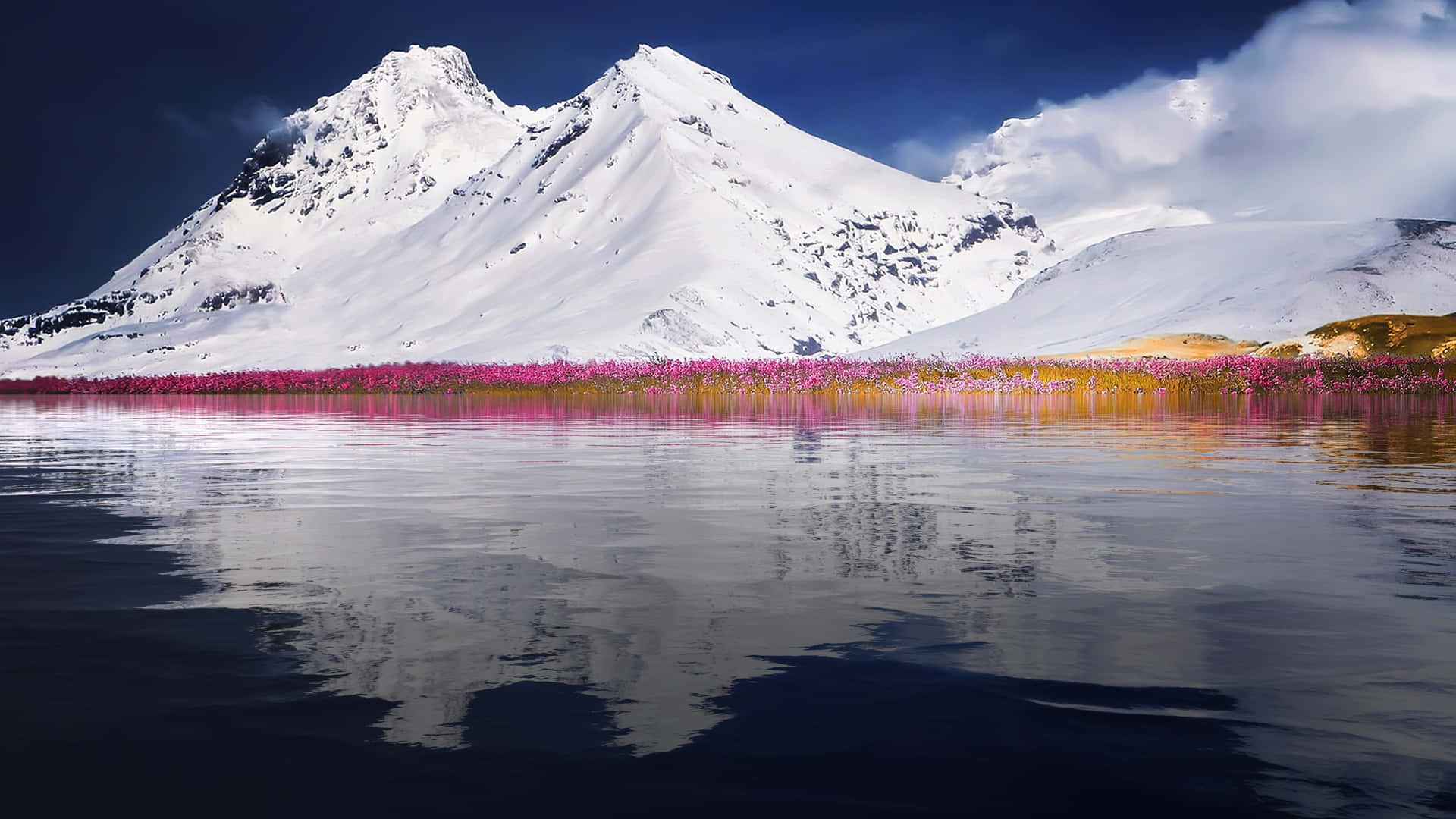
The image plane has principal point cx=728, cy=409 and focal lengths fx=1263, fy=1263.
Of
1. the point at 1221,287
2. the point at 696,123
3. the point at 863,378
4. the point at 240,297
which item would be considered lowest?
the point at 863,378

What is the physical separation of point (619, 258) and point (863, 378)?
85.9 metres

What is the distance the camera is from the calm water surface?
338cm

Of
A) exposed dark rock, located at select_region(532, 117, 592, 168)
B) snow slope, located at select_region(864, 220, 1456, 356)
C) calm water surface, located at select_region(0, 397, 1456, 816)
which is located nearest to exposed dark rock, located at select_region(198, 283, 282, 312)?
exposed dark rock, located at select_region(532, 117, 592, 168)

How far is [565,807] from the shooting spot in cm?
320

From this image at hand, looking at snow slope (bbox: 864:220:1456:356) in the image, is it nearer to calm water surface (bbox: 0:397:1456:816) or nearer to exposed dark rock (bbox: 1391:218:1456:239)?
exposed dark rock (bbox: 1391:218:1456:239)

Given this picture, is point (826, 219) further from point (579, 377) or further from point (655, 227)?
point (579, 377)

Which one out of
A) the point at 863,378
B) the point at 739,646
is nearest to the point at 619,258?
the point at 863,378

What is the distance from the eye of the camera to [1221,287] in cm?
6219

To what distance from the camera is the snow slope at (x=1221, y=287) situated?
55844 mm

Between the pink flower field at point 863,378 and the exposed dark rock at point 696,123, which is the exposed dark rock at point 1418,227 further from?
A: the exposed dark rock at point 696,123

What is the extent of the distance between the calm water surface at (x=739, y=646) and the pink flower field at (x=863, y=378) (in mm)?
27323

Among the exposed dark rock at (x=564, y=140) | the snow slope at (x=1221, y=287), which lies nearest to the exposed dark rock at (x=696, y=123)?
the exposed dark rock at (x=564, y=140)

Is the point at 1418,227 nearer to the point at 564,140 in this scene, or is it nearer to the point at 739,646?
the point at 739,646

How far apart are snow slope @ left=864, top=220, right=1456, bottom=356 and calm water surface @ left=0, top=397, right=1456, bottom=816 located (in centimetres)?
4908
